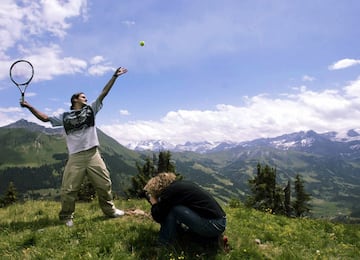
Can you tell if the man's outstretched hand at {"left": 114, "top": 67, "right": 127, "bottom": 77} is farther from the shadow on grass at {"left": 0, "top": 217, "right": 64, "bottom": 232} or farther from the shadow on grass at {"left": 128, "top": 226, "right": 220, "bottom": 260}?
the shadow on grass at {"left": 0, "top": 217, "right": 64, "bottom": 232}

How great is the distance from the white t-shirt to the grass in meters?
2.27

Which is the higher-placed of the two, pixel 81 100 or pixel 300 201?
pixel 81 100

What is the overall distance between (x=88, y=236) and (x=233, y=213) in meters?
7.15

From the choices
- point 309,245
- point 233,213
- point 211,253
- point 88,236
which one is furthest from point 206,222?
point 233,213

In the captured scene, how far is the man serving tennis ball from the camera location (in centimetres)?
1087

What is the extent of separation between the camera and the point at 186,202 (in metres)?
8.49

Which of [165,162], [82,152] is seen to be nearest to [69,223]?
[82,152]

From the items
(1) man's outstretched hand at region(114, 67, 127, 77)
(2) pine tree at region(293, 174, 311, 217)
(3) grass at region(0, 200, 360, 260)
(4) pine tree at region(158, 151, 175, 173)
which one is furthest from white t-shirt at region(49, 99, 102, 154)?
(2) pine tree at region(293, 174, 311, 217)

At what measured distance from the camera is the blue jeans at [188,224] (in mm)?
8312

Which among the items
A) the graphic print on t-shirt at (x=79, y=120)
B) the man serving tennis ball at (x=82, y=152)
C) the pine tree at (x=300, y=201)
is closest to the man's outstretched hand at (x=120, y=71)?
the man serving tennis ball at (x=82, y=152)

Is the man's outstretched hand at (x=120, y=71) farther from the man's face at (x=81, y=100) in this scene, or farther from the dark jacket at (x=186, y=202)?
the dark jacket at (x=186, y=202)

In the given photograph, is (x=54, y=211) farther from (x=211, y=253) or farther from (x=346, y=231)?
(x=346, y=231)

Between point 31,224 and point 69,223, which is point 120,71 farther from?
point 31,224

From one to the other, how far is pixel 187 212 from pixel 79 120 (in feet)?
15.3
